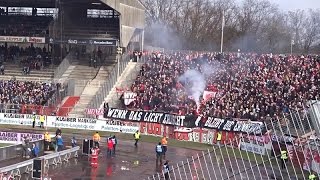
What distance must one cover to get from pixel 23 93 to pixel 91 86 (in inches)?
268

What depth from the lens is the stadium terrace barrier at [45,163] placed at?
26.7 m

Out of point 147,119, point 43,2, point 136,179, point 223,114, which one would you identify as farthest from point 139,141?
point 43,2

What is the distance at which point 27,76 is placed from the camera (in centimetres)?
5912

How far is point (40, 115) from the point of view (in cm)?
4766

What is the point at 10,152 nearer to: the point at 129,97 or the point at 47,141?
the point at 47,141

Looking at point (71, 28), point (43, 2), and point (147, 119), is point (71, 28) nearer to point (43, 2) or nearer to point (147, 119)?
point (43, 2)

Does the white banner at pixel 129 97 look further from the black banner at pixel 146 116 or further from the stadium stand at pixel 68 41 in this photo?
the stadium stand at pixel 68 41

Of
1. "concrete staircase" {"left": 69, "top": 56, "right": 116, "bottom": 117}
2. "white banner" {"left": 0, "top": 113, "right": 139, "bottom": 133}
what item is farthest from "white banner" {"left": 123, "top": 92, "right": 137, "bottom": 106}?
"white banner" {"left": 0, "top": 113, "right": 139, "bottom": 133}

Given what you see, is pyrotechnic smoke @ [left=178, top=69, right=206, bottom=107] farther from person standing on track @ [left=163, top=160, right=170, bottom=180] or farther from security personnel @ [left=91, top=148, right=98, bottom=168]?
person standing on track @ [left=163, top=160, right=170, bottom=180]

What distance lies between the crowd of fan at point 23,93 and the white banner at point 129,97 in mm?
7093

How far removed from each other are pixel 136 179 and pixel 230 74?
24.1 metres

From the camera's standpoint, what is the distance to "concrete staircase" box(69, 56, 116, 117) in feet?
171

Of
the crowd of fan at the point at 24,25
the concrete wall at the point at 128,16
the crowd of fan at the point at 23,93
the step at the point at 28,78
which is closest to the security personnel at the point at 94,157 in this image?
the crowd of fan at the point at 23,93

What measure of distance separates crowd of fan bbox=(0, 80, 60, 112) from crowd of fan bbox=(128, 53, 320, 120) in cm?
799
